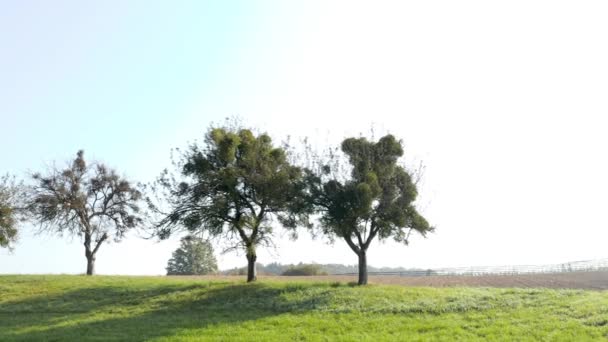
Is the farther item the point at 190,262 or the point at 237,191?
the point at 190,262

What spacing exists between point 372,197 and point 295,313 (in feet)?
32.5

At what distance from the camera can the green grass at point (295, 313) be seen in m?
19.6

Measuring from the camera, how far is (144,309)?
87.9ft

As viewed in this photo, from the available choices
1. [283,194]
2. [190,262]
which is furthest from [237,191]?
[190,262]

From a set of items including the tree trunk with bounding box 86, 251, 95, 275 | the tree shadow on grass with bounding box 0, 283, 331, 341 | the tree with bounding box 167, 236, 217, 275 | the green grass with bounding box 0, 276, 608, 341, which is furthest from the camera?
the tree with bounding box 167, 236, 217, 275

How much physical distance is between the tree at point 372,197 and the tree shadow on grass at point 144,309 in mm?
4663

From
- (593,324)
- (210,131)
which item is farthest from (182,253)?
(593,324)

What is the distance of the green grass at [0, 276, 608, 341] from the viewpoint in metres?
19.6

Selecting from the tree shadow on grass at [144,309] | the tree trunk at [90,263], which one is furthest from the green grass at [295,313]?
the tree trunk at [90,263]

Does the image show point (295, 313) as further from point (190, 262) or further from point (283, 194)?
point (190, 262)

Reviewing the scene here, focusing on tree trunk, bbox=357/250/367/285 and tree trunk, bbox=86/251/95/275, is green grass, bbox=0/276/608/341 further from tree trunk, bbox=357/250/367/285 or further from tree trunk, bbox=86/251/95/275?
tree trunk, bbox=86/251/95/275

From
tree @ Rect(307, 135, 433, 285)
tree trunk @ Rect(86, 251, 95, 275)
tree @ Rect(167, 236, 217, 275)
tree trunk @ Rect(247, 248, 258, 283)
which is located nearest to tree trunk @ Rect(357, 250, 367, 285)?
tree @ Rect(307, 135, 433, 285)

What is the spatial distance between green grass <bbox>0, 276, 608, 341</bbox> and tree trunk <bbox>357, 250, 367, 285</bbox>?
179cm

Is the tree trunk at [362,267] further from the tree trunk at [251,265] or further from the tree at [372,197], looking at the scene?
the tree trunk at [251,265]
